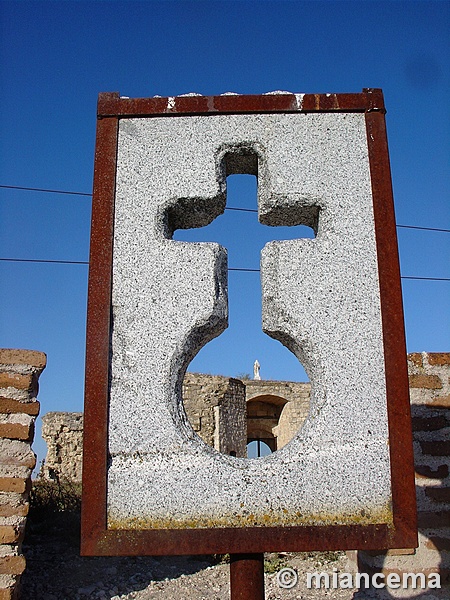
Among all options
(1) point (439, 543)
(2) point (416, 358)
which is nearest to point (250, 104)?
(2) point (416, 358)

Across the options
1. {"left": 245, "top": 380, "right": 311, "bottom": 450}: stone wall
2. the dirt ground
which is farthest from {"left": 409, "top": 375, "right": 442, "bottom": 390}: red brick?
{"left": 245, "top": 380, "right": 311, "bottom": 450}: stone wall

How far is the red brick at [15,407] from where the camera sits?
11.6ft

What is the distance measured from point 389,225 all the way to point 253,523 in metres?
1.32

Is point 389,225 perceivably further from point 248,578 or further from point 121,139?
point 248,578

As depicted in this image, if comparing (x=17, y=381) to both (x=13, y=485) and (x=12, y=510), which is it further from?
(x=12, y=510)

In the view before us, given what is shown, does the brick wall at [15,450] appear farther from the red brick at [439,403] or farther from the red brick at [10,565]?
the red brick at [439,403]

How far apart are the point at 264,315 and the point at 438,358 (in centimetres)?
199

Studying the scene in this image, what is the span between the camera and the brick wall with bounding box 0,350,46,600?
337 cm

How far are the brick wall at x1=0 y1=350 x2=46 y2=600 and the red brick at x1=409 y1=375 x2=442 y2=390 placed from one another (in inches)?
97.8

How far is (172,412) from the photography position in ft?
7.09

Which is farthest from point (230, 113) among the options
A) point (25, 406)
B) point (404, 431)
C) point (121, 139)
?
point (25, 406)

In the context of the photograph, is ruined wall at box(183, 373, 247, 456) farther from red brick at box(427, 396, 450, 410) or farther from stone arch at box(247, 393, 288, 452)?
red brick at box(427, 396, 450, 410)

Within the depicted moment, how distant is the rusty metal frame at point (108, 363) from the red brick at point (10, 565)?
5.37 ft

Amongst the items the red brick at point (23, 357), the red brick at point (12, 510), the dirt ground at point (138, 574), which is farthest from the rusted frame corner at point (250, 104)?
the dirt ground at point (138, 574)
